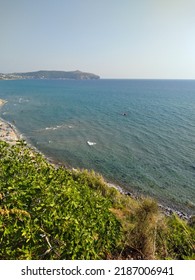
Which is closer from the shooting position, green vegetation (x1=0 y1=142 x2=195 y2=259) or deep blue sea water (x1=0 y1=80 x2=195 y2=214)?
green vegetation (x1=0 y1=142 x2=195 y2=259)

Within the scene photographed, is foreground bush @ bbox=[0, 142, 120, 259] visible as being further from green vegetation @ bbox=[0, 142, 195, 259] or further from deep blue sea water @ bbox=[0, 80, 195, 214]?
deep blue sea water @ bbox=[0, 80, 195, 214]

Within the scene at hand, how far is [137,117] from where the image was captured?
221ft

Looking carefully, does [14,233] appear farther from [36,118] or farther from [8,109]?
[8,109]

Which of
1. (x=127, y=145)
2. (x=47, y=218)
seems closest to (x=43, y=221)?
(x=47, y=218)

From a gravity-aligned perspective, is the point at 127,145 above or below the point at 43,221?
below

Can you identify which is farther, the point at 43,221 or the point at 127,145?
the point at 127,145

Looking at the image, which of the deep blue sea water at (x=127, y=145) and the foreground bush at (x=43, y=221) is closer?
the foreground bush at (x=43, y=221)

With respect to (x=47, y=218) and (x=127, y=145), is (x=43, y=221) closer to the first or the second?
(x=47, y=218)

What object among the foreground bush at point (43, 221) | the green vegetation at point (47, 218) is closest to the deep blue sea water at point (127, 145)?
the green vegetation at point (47, 218)

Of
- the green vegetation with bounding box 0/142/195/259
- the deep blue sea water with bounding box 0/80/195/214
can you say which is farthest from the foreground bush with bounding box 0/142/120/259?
the deep blue sea water with bounding box 0/80/195/214

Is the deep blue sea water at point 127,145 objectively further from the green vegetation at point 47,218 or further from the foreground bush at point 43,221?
the foreground bush at point 43,221

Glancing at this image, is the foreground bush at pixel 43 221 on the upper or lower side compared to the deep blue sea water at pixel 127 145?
upper
